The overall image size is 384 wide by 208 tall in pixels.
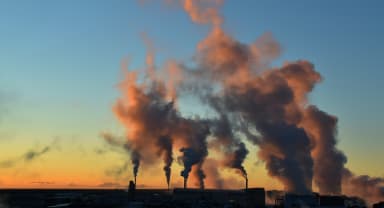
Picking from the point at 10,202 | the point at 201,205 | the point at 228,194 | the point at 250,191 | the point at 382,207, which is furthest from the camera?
the point at 228,194

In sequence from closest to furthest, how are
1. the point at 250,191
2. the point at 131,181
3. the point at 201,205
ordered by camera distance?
the point at 201,205
the point at 250,191
the point at 131,181

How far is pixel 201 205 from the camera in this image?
14162 cm

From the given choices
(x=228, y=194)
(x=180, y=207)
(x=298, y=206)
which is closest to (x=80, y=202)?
(x=180, y=207)

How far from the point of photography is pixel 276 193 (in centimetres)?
19212

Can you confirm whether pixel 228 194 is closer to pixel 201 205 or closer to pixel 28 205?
pixel 201 205

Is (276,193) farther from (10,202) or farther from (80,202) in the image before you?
(10,202)

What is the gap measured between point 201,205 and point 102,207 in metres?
26.9

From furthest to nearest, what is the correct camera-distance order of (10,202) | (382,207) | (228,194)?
(228,194) < (10,202) < (382,207)

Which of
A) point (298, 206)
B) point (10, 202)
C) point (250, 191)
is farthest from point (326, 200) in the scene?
point (10, 202)

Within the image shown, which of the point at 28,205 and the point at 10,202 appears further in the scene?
the point at 10,202

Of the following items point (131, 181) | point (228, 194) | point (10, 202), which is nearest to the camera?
point (10, 202)

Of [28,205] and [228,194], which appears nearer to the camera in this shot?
[28,205]

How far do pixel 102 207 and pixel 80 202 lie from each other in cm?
632

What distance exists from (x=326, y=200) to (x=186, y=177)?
67.1 m
